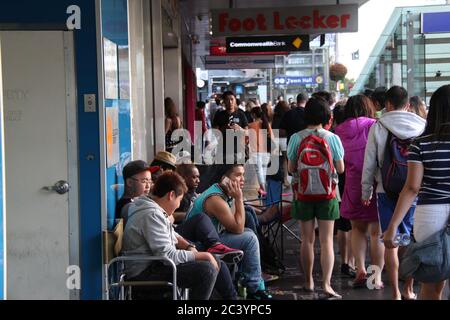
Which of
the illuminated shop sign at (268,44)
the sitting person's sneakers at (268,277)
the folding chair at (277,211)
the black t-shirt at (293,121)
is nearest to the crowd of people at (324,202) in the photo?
the folding chair at (277,211)

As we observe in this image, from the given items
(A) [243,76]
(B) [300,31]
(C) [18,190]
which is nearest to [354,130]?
(C) [18,190]

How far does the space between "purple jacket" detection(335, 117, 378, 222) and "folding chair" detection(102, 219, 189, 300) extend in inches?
87.8

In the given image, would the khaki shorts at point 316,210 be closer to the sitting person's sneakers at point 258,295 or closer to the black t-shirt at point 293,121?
the sitting person's sneakers at point 258,295

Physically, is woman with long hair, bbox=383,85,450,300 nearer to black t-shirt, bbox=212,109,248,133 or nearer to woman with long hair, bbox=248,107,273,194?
black t-shirt, bbox=212,109,248,133

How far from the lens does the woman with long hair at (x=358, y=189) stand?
21.1 ft

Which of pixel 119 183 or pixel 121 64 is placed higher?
pixel 121 64

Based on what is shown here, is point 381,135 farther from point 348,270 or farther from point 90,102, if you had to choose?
point 90,102

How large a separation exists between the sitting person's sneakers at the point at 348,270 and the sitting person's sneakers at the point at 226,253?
7.21 feet

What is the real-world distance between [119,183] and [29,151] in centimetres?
80

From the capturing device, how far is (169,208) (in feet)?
15.7

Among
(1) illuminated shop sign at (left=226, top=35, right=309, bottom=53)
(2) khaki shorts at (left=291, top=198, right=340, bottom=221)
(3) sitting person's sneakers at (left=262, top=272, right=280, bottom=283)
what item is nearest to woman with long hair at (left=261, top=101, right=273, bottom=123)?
(1) illuminated shop sign at (left=226, top=35, right=309, bottom=53)

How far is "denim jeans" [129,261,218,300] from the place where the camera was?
4.65 metres

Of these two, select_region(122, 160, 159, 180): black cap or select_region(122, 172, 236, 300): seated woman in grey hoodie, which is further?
select_region(122, 160, 159, 180): black cap
